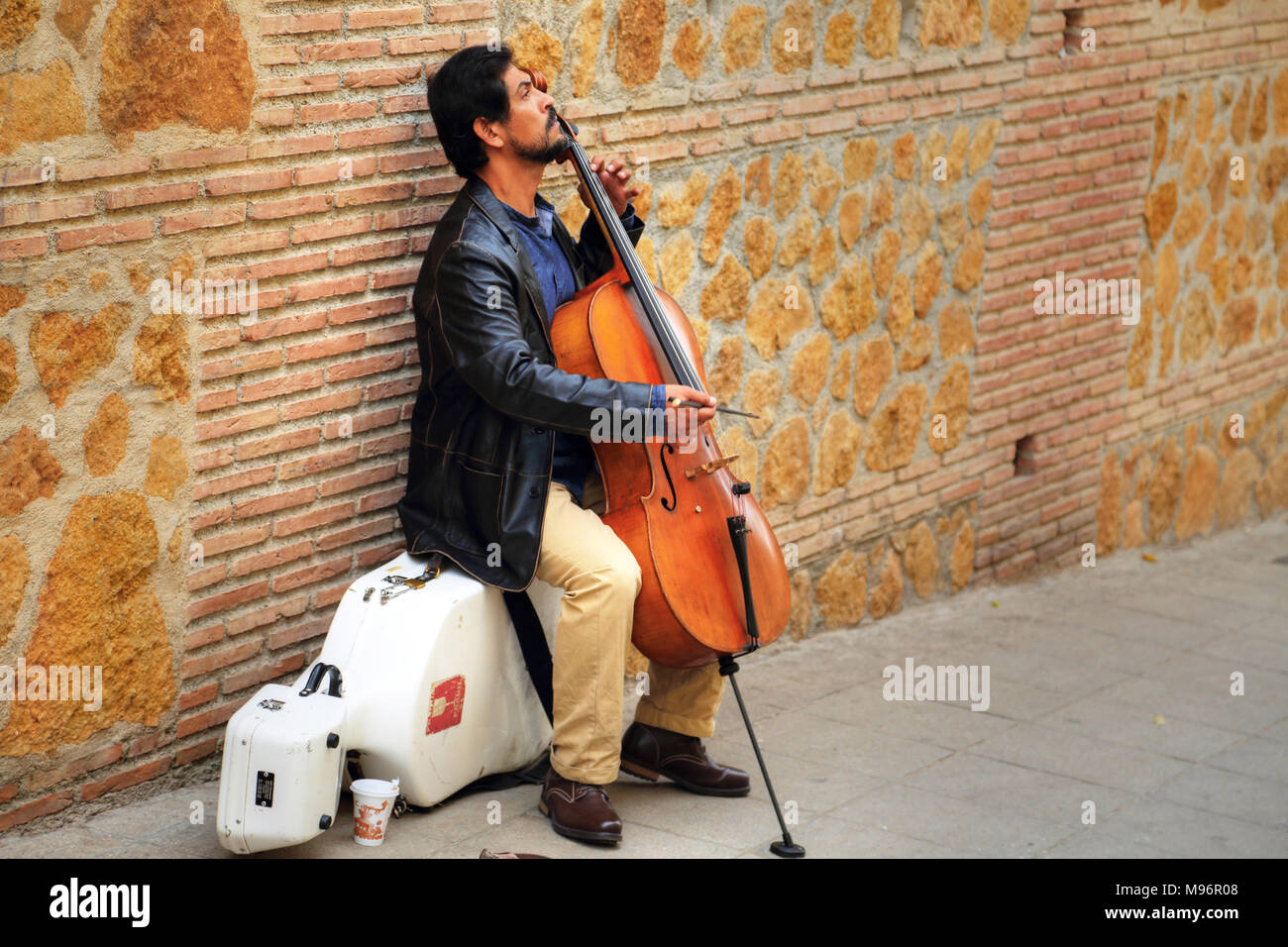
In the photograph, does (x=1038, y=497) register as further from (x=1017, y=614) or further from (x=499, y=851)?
(x=499, y=851)

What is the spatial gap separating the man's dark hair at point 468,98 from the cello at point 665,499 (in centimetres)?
26

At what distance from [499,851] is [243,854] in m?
0.56

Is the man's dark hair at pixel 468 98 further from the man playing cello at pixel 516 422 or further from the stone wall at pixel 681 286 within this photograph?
the stone wall at pixel 681 286

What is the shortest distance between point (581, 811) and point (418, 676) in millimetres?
509

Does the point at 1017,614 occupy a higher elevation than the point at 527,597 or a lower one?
lower

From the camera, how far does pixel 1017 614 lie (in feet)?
20.1

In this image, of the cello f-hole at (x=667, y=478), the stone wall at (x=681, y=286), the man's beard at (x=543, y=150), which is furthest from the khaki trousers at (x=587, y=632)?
the man's beard at (x=543, y=150)

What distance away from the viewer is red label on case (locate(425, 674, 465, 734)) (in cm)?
352

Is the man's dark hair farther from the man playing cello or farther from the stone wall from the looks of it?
the stone wall

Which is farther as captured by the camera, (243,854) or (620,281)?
(620,281)

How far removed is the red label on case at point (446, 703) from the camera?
3.52 metres

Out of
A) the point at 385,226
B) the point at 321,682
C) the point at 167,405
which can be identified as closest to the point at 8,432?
the point at 167,405

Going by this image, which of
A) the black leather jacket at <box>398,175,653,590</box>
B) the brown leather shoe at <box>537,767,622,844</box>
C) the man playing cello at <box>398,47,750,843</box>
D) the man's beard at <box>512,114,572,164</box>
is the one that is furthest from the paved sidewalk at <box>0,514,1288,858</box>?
the man's beard at <box>512,114,572,164</box>

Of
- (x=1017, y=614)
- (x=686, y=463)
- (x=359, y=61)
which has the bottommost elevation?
(x=1017, y=614)
